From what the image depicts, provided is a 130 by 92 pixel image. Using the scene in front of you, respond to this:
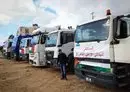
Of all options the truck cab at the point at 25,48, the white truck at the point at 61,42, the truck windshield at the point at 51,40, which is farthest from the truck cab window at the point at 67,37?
the truck cab at the point at 25,48

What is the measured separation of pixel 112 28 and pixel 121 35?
51 cm

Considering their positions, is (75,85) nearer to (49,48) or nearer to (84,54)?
(84,54)

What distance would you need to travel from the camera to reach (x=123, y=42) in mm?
6934

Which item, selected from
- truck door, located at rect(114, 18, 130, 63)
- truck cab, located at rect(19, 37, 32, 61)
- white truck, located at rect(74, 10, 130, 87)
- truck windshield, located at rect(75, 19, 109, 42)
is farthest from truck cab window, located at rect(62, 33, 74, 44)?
truck cab, located at rect(19, 37, 32, 61)

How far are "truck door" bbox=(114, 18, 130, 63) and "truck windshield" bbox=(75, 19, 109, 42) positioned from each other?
59cm

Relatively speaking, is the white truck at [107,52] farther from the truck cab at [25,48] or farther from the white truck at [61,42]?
the truck cab at [25,48]

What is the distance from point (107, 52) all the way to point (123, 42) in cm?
73

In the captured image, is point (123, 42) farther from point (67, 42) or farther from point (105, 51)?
point (67, 42)

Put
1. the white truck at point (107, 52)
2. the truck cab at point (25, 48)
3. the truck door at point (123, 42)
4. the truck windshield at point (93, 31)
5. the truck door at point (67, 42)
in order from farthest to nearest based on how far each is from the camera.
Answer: the truck cab at point (25, 48), the truck door at point (67, 42), the truck windshield at point (93, 31), the white truck at point (107, 52), the truck door at point (123, 42)

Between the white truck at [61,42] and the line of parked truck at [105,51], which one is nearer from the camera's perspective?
the line of parked truck at [105,51]

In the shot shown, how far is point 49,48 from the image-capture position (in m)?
14.7

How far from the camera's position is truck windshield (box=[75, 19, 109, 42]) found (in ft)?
25.7

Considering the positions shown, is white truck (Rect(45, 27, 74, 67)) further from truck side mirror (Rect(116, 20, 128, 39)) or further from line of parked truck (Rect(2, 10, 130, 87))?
truck side mirror (Rect(116, 20, 128, 39))

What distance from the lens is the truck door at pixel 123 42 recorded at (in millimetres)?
6805
